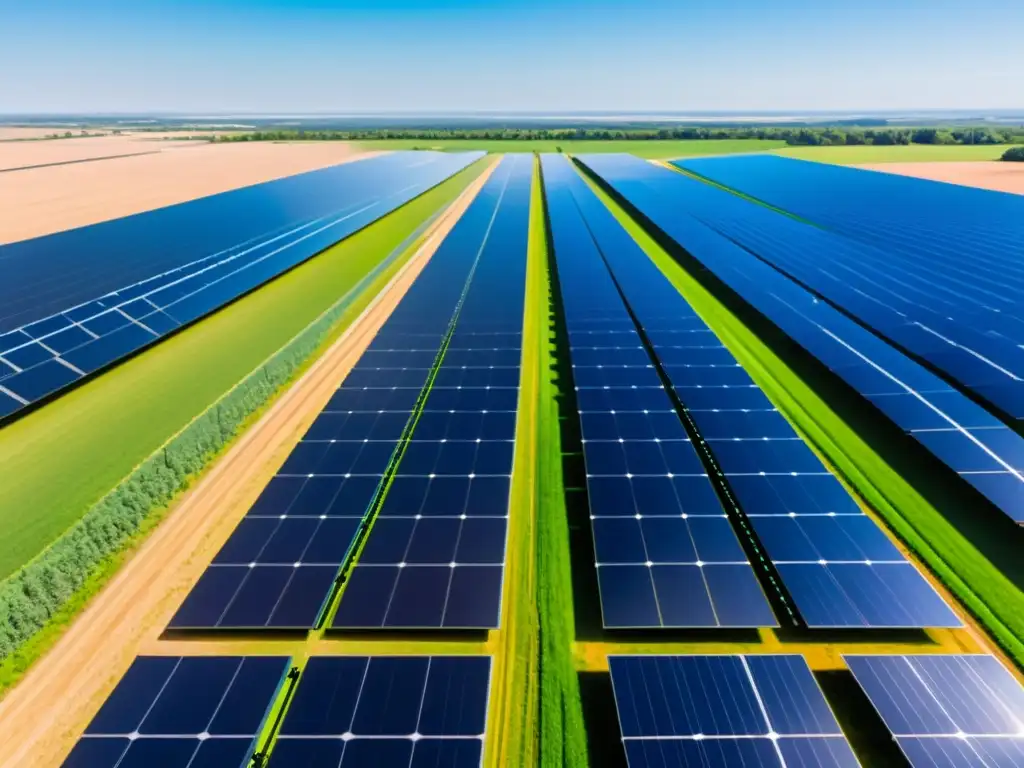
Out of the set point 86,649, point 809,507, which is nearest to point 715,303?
point 809,507

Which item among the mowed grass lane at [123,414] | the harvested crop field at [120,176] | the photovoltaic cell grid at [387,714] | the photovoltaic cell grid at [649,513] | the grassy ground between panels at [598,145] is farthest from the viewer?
the grassy ground between panels at [598,145]

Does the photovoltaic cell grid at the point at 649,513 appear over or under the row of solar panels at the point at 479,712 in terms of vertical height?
over

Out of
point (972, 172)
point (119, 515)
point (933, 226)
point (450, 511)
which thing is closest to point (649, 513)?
point (450, 511)

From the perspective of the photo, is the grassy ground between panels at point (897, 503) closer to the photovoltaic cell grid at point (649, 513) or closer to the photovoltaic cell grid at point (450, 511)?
the photovoltaic cell grid at point (649, 513)

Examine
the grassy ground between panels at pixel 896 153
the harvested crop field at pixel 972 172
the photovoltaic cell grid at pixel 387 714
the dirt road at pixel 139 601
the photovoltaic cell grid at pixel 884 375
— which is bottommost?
the dirt road at pixel 139 601

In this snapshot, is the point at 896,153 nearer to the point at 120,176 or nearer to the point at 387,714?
the point at 387,714

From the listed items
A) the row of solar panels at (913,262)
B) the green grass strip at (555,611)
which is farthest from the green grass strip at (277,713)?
the row of solar panels at (913,262)

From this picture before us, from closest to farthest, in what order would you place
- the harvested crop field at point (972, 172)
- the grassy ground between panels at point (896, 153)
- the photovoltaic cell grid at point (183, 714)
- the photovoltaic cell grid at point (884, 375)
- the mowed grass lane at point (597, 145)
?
the photovoltaic cell grid at point (183, 714) < the photovoltaic cell grid at point (884, 375) < the harvested crop field at point (972, 172) < the grassy ground between panels at point (896, 153) < the mowed grass lane at point (597, 145)

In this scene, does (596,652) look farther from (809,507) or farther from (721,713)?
(809,507)
